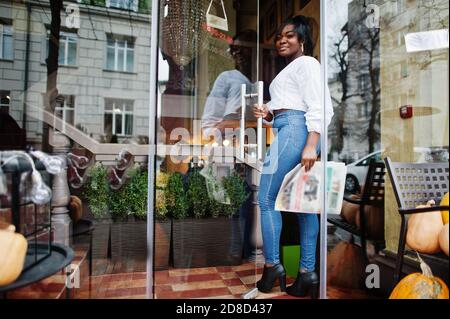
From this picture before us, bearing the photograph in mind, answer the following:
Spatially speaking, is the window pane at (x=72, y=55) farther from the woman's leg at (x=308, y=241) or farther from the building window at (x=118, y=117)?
the woman's leg at (x=308, y=241)

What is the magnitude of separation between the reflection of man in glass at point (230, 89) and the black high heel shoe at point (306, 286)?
1381mm

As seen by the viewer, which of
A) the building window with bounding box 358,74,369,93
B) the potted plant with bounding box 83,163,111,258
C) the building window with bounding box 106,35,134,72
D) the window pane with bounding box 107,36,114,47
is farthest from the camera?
the window pane with bounding box 107,36,114,47

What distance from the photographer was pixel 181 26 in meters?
3.37

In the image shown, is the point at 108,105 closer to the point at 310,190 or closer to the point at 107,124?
the point at 107,124

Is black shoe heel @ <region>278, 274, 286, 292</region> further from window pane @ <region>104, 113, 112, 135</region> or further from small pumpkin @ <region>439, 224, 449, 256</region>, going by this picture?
window pane @ <region>104, 113, 112, 135</region>

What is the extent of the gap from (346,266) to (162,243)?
1.25m

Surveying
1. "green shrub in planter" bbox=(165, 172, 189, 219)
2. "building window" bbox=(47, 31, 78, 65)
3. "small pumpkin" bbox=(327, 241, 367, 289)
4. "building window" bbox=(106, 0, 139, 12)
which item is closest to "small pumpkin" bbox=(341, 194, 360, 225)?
"small pumpkin" bbox=(327, 241, 367, 289)

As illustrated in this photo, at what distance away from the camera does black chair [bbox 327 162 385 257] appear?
193cm

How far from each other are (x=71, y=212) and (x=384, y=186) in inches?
76.2

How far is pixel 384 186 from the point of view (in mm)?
1942

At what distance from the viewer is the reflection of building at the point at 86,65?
107 inches

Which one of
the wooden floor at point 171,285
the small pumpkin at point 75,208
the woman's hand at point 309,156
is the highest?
the woman's hand at point 309,156

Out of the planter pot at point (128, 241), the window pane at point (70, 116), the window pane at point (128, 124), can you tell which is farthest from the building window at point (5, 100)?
the planter pot at point (128, 241)
